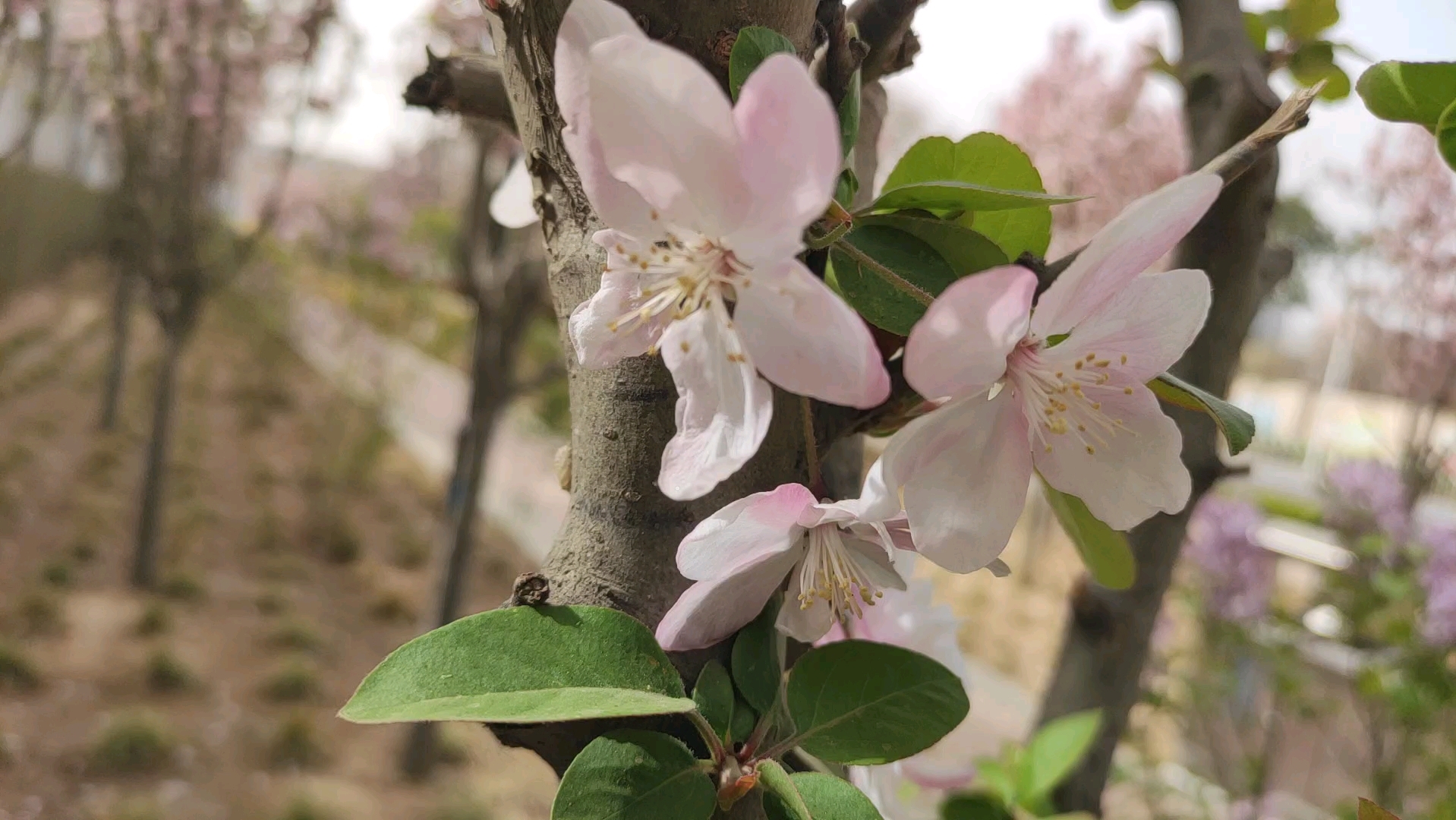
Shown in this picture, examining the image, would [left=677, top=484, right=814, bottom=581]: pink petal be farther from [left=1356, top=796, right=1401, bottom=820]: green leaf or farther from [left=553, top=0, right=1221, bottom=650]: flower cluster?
[left=1356, top=796, right=1401, bottom=820]: green leaf

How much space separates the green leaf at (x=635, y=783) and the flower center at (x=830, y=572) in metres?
0.05

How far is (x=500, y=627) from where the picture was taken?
0.69 feet

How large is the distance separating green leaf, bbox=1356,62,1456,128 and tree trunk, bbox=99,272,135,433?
342cm

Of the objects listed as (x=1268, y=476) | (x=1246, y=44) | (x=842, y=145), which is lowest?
(x=842, y=145)

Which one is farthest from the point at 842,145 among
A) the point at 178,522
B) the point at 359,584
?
the point at 178,522

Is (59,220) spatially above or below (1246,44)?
above

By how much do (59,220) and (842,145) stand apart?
468 cm

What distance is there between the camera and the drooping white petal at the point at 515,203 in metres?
0.33

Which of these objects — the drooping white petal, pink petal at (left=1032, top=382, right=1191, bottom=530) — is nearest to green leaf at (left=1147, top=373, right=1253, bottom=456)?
pink petal at (left=1032, top=382, right=1191, bottom=530)

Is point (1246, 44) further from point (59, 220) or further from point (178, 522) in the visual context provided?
point (59, 220)

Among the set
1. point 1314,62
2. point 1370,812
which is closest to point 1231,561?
point 1314,62

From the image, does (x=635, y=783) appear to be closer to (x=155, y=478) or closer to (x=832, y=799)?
(x=832, y=799)

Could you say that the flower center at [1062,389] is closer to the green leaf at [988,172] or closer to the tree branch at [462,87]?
the green leaf at [988,172]

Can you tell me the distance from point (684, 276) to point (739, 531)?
58 mm
